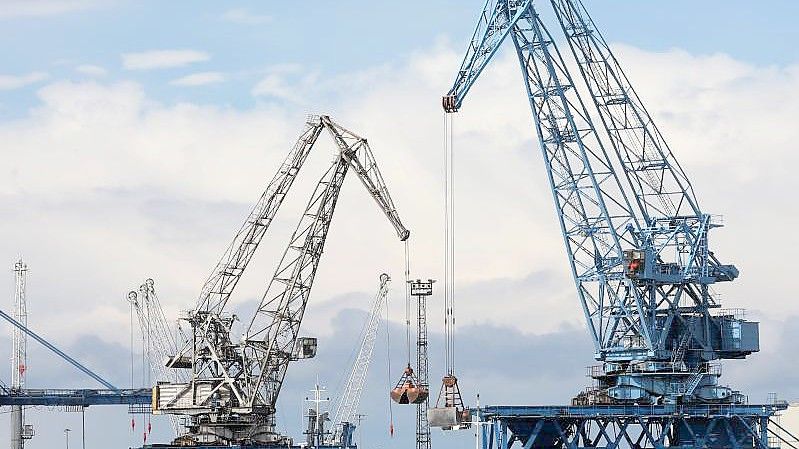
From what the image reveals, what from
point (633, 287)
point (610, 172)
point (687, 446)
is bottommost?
point (687, 446)

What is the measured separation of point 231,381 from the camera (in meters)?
193

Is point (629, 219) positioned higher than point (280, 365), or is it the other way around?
point (629, 219)

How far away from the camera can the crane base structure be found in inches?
6122

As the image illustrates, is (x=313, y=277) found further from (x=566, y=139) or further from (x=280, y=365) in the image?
(x=566, y=139)

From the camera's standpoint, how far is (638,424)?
159000mm

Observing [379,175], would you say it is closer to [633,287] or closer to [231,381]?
[231,381]

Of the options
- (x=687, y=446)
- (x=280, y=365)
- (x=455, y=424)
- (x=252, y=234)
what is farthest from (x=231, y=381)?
(x=687, y=446)

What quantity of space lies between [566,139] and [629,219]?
9.76 metres

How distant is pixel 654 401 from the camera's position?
517 ft

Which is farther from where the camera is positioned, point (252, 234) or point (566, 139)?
point (252, 234)

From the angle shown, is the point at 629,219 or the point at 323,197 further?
the point at 323,197

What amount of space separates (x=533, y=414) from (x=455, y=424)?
7423 millimetres

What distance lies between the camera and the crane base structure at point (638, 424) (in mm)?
155500

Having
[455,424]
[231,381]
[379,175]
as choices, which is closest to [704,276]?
[455,424]
